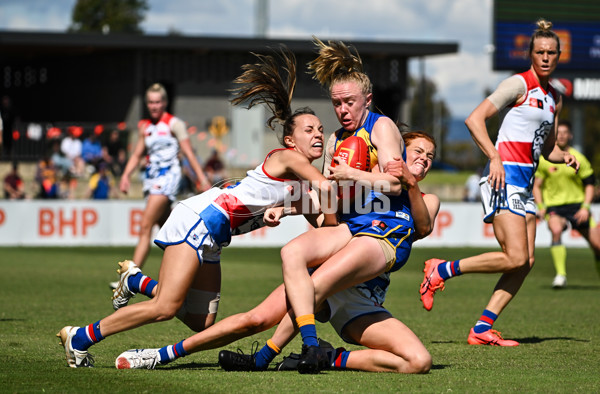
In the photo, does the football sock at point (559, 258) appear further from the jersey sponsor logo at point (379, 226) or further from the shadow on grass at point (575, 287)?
the jersey sponsor logo at point (379, 226)

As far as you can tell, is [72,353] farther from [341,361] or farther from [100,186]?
[100,186]

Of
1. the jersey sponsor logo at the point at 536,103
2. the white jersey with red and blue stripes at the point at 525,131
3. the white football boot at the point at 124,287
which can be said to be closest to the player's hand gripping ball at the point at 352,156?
the white football boot at the point at 124,287

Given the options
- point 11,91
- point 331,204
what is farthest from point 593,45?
point 11,91

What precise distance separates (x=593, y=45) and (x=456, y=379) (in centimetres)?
2192

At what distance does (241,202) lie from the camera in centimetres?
622

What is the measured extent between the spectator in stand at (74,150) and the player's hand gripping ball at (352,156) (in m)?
21.1

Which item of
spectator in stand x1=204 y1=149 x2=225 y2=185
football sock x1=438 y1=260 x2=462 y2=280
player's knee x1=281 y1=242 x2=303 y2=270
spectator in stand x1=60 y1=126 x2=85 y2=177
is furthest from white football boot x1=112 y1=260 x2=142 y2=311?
spectator in stand x1=204 y1=149 x2=225 y2=185

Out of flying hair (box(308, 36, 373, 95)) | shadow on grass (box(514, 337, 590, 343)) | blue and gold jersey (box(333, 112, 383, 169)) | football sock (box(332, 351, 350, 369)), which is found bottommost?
shadow on grass (box(514, 337, 590, 343))

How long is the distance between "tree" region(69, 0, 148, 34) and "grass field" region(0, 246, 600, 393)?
6682cm

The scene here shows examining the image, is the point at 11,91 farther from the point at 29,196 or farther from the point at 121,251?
the point at 121,251

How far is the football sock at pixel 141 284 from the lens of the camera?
6594 millimetres

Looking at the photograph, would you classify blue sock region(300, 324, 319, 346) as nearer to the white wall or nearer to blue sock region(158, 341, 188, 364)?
blue sock region(158, 341, 188, 364)

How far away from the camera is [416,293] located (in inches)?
481

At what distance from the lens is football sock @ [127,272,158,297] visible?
6.59 m
